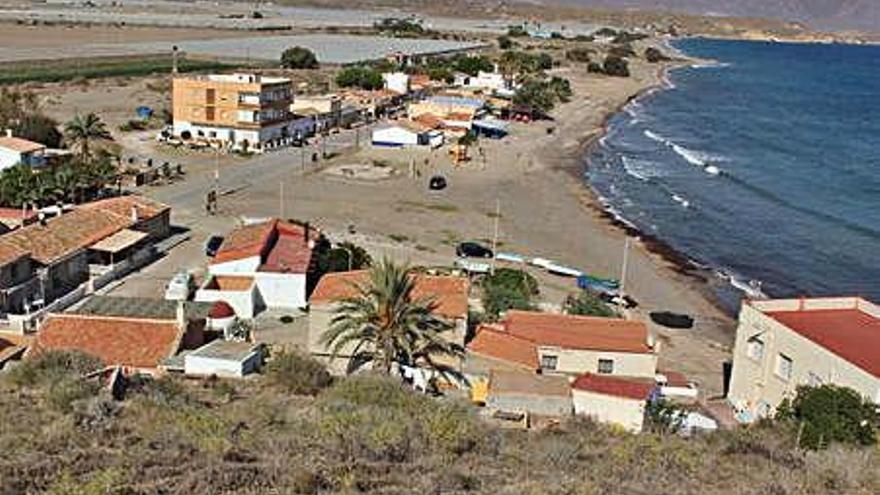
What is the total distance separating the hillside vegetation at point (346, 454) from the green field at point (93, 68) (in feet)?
303

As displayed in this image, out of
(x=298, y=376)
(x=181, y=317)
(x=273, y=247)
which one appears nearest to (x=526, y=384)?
(x=298, y=376)

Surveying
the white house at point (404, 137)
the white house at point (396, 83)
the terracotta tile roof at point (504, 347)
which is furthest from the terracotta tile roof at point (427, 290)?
the white house at point (396, 83)

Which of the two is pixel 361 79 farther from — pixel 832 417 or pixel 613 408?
pixel 832 417

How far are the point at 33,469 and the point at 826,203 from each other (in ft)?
206

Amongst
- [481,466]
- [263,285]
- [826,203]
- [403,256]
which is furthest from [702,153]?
[481,466]

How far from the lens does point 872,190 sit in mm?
72625

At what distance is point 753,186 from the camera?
72.6m

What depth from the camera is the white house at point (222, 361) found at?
26.3 meters

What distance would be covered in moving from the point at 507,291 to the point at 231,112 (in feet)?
138

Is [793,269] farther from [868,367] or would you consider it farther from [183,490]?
[183,490]

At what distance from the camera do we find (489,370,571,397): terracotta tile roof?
2533 cm

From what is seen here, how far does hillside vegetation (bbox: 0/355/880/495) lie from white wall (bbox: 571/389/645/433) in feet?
18.2

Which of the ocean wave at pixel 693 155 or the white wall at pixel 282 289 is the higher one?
the white wall at pixel 282 289

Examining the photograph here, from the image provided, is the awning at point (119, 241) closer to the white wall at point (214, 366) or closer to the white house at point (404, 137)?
the white wall at point (214, 366)
